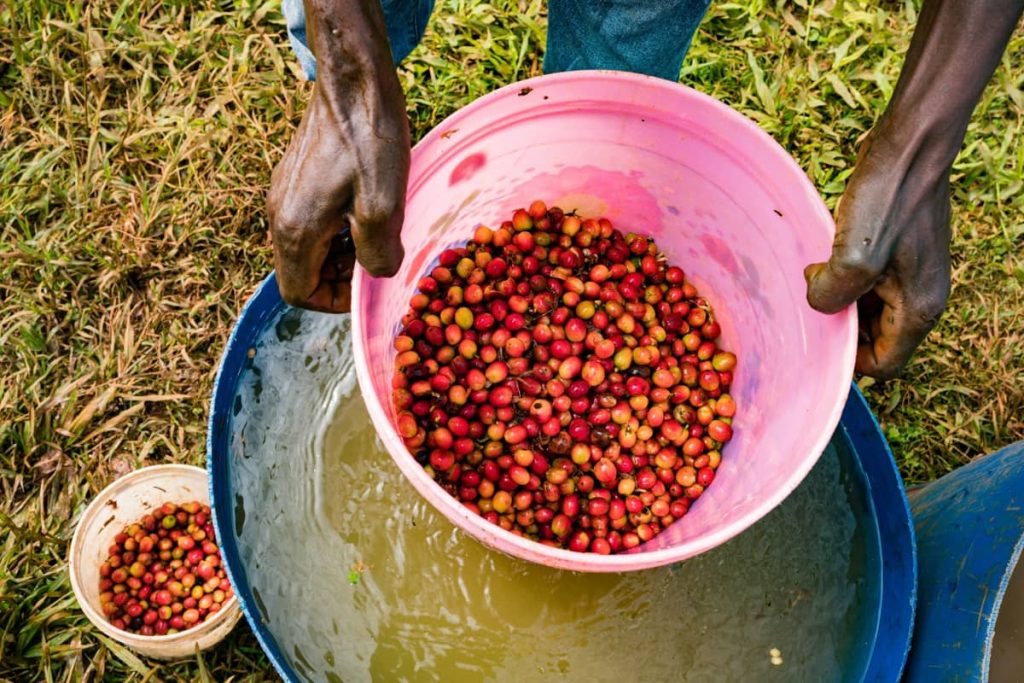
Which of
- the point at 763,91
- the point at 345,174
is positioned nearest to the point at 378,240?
the point at 345,174

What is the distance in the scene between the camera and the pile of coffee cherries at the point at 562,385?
2244 mm

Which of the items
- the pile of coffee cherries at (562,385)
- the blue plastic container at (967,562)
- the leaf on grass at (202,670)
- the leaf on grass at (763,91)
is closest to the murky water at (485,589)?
the blue plastic container at (967,562)

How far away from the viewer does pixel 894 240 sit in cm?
164

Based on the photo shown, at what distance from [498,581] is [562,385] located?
2.00ft

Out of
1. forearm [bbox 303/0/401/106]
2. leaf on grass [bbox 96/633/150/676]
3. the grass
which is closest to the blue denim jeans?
forearm [bbox 303/0/401/106]

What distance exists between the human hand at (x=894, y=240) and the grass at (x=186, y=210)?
4.58 feet

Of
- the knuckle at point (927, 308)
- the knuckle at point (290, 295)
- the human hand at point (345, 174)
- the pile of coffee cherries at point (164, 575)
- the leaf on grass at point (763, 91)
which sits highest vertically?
the human hand at point (345, 174)

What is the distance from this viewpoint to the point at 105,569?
262 centimetres

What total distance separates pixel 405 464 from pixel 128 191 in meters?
2.11

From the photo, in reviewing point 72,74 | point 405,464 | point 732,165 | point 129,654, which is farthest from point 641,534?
point 72,74

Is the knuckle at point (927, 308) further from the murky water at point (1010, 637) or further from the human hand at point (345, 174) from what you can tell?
the human hand at point (345, 174)

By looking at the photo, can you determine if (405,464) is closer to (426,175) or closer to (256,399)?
(426,175)

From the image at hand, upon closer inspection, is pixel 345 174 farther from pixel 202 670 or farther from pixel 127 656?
pixel 127 656

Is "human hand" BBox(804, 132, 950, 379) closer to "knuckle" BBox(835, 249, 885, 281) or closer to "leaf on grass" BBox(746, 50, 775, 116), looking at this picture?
"knuckle" BBox(835, 249, 885, 281)
